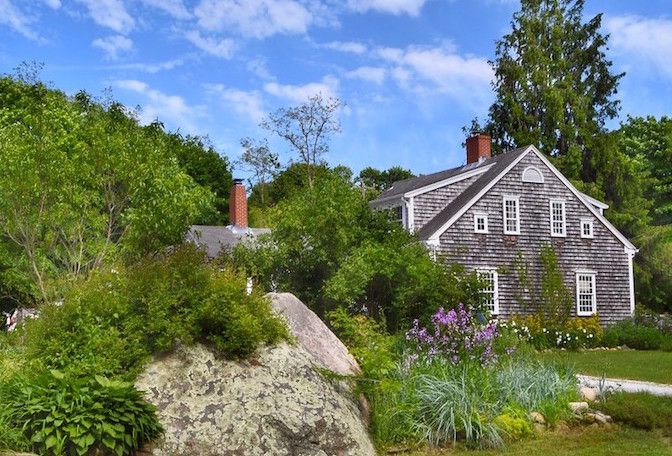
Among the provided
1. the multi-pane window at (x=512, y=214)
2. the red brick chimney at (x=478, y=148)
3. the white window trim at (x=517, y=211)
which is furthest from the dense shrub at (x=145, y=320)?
the red brick chimney at (x=478, y=148)

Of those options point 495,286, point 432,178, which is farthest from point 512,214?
point 432,178

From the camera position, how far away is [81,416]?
7934mm

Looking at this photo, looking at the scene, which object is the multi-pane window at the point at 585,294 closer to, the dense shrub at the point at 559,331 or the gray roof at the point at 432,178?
the dense shrub at the point at 559,331

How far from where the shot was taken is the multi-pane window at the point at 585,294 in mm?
31812

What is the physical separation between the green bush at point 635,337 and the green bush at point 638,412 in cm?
1725

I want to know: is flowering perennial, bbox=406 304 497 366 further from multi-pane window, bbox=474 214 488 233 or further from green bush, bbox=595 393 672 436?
multi-pane window, bbox=474 214 488 233

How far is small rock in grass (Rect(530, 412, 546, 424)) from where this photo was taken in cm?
1026

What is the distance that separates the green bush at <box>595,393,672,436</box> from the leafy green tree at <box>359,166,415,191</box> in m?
48.6

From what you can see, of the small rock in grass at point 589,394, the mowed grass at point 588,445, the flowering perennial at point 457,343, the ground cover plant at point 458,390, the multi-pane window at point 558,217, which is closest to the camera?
the mowed grass at point 588,445

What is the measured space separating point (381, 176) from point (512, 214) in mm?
30125

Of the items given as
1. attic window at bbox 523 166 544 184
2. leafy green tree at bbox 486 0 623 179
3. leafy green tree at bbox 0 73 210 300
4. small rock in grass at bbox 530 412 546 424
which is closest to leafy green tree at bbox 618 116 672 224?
leafy green tree at bbox 486 0 623 179

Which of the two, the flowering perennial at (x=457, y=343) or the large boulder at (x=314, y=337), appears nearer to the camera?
the large boulder at (x=314, y=337)

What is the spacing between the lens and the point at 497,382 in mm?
10461

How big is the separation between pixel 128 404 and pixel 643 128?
5269 cm
